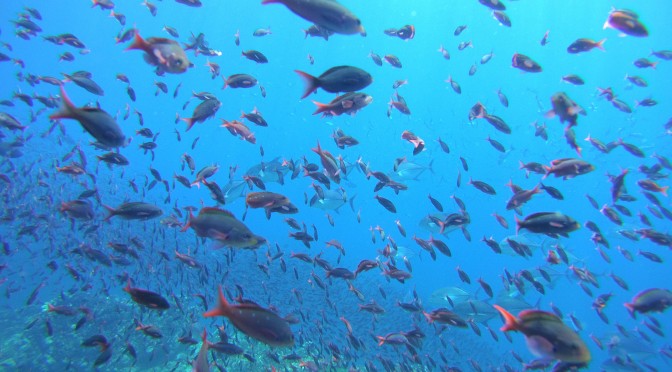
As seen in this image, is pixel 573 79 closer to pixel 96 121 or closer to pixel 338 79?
pixel 338 79

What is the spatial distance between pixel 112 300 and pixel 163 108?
10315 centimetres

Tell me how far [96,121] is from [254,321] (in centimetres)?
253

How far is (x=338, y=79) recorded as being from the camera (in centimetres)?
386

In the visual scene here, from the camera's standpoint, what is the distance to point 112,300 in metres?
15.8

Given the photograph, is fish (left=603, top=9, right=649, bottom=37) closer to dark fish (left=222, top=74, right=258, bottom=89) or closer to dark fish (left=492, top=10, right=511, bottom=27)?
dark fish (left=492, top=10, right=511, bottom=27)

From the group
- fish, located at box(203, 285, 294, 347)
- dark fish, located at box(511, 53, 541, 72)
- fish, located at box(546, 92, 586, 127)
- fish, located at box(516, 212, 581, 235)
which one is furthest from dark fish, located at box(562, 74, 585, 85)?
fish, located at box(203, 285, 294, 347)

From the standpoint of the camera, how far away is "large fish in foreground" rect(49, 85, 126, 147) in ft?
10.6

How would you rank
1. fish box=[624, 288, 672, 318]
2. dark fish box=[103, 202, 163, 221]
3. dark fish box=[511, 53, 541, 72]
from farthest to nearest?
dark fish box=[511, 53, 541, 72] < fish box=[624, 288, 672, 318] < dark fish box=[103, 202, 163, 221]

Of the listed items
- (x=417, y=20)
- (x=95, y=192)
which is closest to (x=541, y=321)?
(x=95, y=192)

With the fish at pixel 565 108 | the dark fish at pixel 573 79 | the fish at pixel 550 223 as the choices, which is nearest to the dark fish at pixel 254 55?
the fish at pixel 565 108

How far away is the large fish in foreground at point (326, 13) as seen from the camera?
3092mm

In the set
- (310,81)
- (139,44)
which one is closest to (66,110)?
(139,44)

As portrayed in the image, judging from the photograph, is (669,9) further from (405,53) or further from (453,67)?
(405,53)

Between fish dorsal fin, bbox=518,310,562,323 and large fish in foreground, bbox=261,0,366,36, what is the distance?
121 inches
